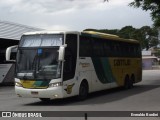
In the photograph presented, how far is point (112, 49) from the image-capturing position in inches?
949

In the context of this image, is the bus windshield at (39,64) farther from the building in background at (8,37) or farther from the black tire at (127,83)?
the building in background at (8,37)

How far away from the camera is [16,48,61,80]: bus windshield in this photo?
58.1ft

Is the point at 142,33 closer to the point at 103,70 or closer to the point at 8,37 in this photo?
the point at 8,37

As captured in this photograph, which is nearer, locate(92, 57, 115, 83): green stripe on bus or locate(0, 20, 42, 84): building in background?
locate(92, 57, 115, 83): green stripe on bus

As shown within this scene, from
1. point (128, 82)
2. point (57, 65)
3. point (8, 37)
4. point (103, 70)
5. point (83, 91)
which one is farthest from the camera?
point (8, 37)

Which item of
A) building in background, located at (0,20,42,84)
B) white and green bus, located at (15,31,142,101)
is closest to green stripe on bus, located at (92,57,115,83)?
white and green bus, located at (15,31,142,101)

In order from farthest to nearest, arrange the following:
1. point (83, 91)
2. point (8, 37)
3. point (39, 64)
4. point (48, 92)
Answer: point (8, 37) < point (83, 91) < point (39, 64) < point (48, 92)

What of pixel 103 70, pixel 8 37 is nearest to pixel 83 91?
pixel 103 70

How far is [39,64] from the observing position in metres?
17.9

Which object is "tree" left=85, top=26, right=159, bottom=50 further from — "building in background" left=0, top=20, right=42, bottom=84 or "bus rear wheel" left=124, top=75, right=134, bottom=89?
"bus rear wheel" left=124, top=75, right=134, bottom=89

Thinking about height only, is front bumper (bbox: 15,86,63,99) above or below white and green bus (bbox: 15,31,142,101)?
below

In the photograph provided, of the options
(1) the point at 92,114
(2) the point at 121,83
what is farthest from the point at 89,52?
(1) the point at 92,114

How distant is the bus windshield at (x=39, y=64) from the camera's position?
17703 mm

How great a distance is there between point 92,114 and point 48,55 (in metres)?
6.21
